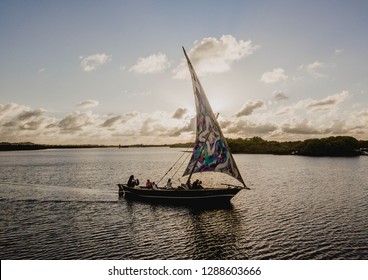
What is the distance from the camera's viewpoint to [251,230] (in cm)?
3014

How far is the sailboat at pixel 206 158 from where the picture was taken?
1571 inches

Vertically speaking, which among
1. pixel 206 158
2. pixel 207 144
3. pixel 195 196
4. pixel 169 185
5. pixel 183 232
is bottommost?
pixel 183 232

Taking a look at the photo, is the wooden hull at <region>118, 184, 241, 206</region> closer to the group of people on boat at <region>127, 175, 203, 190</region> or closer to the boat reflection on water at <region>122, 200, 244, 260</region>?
the boat reflection on water at <region>122, 200, 244, 260</region>

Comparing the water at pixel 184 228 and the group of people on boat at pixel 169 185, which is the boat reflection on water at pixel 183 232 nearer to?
the water at pixel 184 228

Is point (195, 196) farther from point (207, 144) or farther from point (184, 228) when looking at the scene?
point (184, 228)

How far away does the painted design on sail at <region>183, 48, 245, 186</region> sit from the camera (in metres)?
39.8

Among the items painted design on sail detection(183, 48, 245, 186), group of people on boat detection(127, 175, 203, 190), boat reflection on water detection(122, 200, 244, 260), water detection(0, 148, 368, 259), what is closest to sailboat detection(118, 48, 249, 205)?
painted design on sail detection(183, 48, 245, 186)

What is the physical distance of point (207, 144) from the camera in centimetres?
4069

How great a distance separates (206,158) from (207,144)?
5.73ft

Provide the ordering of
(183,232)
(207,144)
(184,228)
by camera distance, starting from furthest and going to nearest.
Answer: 1. (207,144)
2. (184,228)
3. (183,232)

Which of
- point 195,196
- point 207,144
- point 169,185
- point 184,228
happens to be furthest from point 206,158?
point 184,228

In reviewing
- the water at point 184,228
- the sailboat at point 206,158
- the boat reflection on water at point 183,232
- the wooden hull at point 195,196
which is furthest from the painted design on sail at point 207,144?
the water at point 184,228
